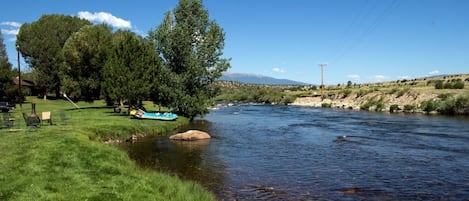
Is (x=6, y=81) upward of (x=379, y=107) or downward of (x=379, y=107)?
upward

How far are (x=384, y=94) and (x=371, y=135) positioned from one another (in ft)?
152

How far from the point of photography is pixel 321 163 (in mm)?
22875

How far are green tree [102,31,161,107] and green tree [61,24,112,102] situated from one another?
1129cm

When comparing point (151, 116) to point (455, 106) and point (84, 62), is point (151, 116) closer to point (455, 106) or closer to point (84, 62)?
point (84, 62)

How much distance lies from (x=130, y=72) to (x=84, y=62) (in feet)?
54.3

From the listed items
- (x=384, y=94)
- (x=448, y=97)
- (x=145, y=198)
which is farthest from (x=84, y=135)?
(x=384, y=94)

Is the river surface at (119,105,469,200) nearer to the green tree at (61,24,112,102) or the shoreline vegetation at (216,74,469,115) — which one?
the shoreline vegetation at (216,74,469,115)

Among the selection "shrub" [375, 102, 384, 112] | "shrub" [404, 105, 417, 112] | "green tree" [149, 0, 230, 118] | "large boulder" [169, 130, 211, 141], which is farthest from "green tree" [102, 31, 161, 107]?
"shrub" [404, 105, 417, 112]

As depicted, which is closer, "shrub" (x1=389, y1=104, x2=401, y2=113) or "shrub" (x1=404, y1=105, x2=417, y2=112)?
"shrub" (x1=404, y1=105, x2=417, y2=112)

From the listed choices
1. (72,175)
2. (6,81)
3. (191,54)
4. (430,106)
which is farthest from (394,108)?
(72,175)

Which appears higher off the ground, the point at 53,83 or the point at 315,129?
the point at 53,83

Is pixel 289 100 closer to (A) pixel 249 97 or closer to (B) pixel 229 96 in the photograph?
(A) pixel 249 97

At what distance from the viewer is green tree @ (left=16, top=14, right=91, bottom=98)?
72.5 m

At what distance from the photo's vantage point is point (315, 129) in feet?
135
